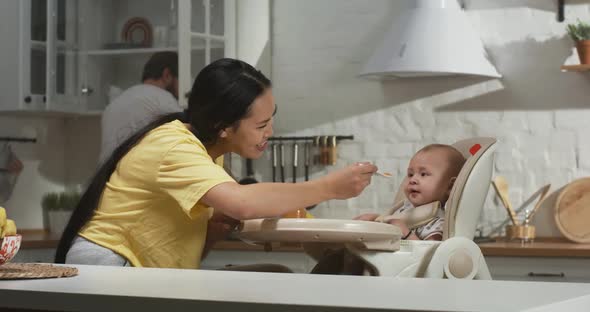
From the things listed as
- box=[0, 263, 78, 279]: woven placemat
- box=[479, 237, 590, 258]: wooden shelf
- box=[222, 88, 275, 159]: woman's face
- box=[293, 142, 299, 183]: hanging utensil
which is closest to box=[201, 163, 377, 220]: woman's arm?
box=[222, 88, 275, 159]: woman's face

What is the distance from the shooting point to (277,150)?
5309 millimetres

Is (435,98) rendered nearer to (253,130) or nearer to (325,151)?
(325,151)

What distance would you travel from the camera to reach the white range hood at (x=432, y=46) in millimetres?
4637

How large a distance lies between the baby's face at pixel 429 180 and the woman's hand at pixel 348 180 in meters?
0.79

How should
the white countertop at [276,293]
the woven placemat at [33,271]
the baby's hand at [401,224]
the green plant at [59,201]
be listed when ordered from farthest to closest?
the green plant at [59,201] → the baby's hand at [401,224] → the woven placemat at [33,271] → the white countertop at [276,293]

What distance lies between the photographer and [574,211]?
4.58m

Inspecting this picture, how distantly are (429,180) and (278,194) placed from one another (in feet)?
3.24

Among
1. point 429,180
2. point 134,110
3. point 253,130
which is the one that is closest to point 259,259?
point 134,110

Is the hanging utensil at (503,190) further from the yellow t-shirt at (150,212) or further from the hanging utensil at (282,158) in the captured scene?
Answer: the yellow t-shirt at (150,212)

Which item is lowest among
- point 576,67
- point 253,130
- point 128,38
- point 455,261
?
point 455,261

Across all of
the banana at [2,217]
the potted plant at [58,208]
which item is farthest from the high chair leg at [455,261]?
the potted plant at [58,208]

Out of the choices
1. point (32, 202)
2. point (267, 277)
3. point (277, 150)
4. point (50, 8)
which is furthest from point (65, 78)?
point (267, 277)

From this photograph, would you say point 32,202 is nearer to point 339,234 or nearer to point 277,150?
point 277,150

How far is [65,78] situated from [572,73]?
257 centimetres
